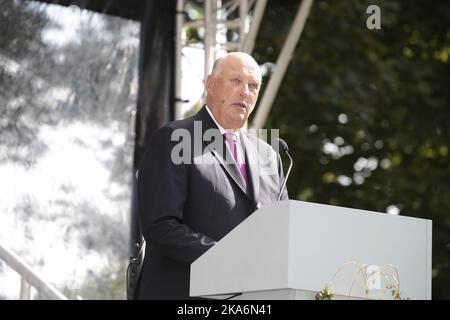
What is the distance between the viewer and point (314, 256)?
2.87m

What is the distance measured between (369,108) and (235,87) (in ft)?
19.0

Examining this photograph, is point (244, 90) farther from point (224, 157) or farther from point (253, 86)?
point (224, 157)

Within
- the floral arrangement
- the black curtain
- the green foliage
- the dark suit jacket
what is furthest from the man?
the green foliage

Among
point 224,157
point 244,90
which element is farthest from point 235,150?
point 244,90

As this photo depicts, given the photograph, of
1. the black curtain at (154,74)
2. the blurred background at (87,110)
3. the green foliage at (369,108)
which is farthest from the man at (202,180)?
the green foliage at (369,108)

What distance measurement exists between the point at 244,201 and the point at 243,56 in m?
0.53

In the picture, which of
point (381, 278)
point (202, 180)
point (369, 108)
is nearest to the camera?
point (381, 278)

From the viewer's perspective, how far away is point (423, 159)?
32.3 feet

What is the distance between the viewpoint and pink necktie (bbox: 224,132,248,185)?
144 inches

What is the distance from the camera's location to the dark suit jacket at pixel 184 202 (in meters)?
3.36

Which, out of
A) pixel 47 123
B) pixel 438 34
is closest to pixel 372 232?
pixel 47 123

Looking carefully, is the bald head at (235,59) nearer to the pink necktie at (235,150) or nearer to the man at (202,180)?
the man at (202,180)

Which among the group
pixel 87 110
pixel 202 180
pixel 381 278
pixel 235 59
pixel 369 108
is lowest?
pixel 381 278

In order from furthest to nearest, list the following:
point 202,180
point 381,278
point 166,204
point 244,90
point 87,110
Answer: point 87,110
point 244,90
point 202,180
point 166,204
point 381,278
